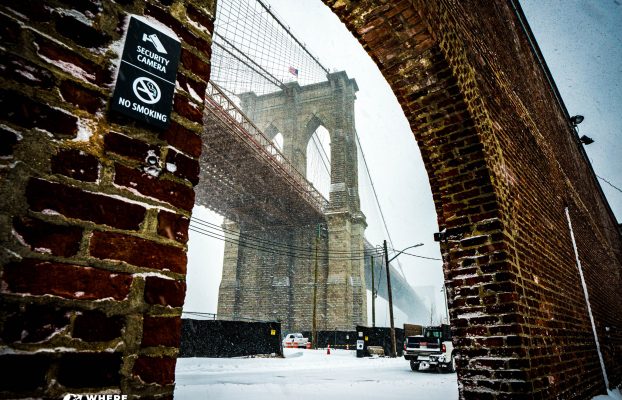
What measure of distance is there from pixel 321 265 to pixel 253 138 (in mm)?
10182

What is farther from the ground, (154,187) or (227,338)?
(154,187)

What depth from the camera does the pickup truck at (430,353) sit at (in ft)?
33.2

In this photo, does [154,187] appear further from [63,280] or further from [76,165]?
[63,280]

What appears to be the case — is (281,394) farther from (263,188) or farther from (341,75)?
(341,75)

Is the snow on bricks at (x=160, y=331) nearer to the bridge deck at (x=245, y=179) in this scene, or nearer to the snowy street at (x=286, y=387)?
the snowy street at (x=286, y=387)

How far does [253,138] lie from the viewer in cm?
1551

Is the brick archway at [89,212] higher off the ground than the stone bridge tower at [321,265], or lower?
lower

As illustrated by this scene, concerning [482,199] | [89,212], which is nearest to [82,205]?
[89,212]

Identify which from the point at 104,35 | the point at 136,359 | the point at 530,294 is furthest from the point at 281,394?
the point at 104,35

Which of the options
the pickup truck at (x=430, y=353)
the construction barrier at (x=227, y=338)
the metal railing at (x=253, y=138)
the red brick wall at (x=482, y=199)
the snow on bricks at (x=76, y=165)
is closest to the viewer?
the snow on bricks at (x=76, y=165)

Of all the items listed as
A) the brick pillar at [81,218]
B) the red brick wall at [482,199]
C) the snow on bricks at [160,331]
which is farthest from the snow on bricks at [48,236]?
the red brick wall at [482,199]

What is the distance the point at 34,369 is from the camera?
611 mm

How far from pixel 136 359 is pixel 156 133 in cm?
57

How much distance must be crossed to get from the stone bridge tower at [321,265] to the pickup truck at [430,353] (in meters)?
9.74
